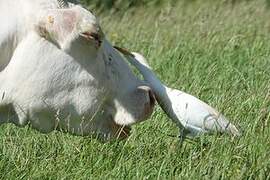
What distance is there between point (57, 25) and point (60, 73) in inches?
7.7

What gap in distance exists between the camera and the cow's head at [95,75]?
396 centimetres

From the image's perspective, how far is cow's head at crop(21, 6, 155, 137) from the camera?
3.96 meters

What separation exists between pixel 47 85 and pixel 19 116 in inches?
7.4

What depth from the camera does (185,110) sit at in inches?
170

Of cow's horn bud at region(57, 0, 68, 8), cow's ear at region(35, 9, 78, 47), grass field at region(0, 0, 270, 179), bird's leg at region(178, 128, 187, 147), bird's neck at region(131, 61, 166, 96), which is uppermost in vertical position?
cow's horn bud at region(57, 0, 68, 8)

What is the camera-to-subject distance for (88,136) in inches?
172

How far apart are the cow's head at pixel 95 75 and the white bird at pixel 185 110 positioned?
0.37 ft

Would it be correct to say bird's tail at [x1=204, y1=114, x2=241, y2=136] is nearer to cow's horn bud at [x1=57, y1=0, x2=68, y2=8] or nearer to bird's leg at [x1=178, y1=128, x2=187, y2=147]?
bird's leg at [x1=178, y1=128, x2=187, y2=147]

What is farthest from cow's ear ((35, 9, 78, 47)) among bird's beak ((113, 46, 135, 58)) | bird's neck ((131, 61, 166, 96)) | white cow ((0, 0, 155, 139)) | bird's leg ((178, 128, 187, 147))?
bird's leg ((178, 128, 187, 147))

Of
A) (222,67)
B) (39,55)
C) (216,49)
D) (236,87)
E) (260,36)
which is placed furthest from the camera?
(260,36)

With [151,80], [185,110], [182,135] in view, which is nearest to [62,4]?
[151,80]

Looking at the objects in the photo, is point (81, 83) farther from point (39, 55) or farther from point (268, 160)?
point (268, 160)

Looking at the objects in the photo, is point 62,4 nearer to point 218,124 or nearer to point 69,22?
point 69,22

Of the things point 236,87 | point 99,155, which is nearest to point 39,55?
point 99,155
